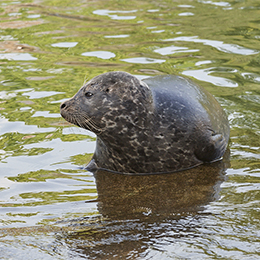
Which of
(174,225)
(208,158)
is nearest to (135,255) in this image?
(174,225)

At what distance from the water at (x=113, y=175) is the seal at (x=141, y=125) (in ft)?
0.67

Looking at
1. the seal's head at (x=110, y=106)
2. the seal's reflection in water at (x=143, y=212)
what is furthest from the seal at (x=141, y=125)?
the seal's reflection in water at (x=143, y=212)

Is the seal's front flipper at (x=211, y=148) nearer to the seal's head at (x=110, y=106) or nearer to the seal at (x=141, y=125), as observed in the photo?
the seal at (x=141, y=125)

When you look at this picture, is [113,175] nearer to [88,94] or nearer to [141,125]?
[141,125]

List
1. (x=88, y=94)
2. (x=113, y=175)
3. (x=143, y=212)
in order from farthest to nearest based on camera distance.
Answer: (x=113, y=175) → (x=88, y=94) → (x=143, y=212)

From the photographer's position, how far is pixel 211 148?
559 cm

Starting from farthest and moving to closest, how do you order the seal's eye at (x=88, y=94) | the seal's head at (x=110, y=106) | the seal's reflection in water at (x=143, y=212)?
1. the seal's eye at (x=88, y=94)
2. the seal's head at (x=110, y=106)
3. the seal's reflection in water at (x=143, y=212)

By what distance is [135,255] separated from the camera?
3551 millimetres

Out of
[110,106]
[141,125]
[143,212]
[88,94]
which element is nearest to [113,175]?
[141,125]

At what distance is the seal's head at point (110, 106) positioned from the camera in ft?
17.7

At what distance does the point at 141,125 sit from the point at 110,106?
39 centimetres

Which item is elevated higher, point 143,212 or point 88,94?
point 88,94

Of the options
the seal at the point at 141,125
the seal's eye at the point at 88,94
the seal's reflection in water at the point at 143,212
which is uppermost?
the seal's eye at the point at 88,94

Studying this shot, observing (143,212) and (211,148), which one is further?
(211,148)
